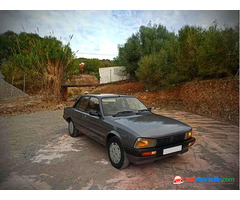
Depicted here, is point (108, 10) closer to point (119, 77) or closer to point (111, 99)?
point (111, 99)

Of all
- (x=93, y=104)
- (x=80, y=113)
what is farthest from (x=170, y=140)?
(x=80, y=113)

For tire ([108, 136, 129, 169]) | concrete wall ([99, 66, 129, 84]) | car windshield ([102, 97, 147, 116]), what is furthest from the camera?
concrete wall ([99, 66, 129, 84])

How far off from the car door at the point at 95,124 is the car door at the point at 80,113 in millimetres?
201

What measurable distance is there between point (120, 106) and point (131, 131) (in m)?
1.09

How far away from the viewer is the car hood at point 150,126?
2404 millimetres

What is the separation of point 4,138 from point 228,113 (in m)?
7.85

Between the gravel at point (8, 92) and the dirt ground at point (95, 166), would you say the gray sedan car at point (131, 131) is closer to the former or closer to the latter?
the dirt ground at point (95, 166)

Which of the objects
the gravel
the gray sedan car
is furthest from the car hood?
the gravel

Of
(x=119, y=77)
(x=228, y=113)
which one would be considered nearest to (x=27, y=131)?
(x=228, y=113)

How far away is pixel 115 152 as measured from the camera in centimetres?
273

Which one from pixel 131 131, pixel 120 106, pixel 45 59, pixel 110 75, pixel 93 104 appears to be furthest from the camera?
pixel 110 75

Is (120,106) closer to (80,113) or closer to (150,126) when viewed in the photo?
(150,126)

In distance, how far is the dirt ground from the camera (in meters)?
2.29

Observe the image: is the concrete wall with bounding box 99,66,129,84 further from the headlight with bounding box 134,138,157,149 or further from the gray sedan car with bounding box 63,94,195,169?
the headlight with bounding box 134,138,157,149
